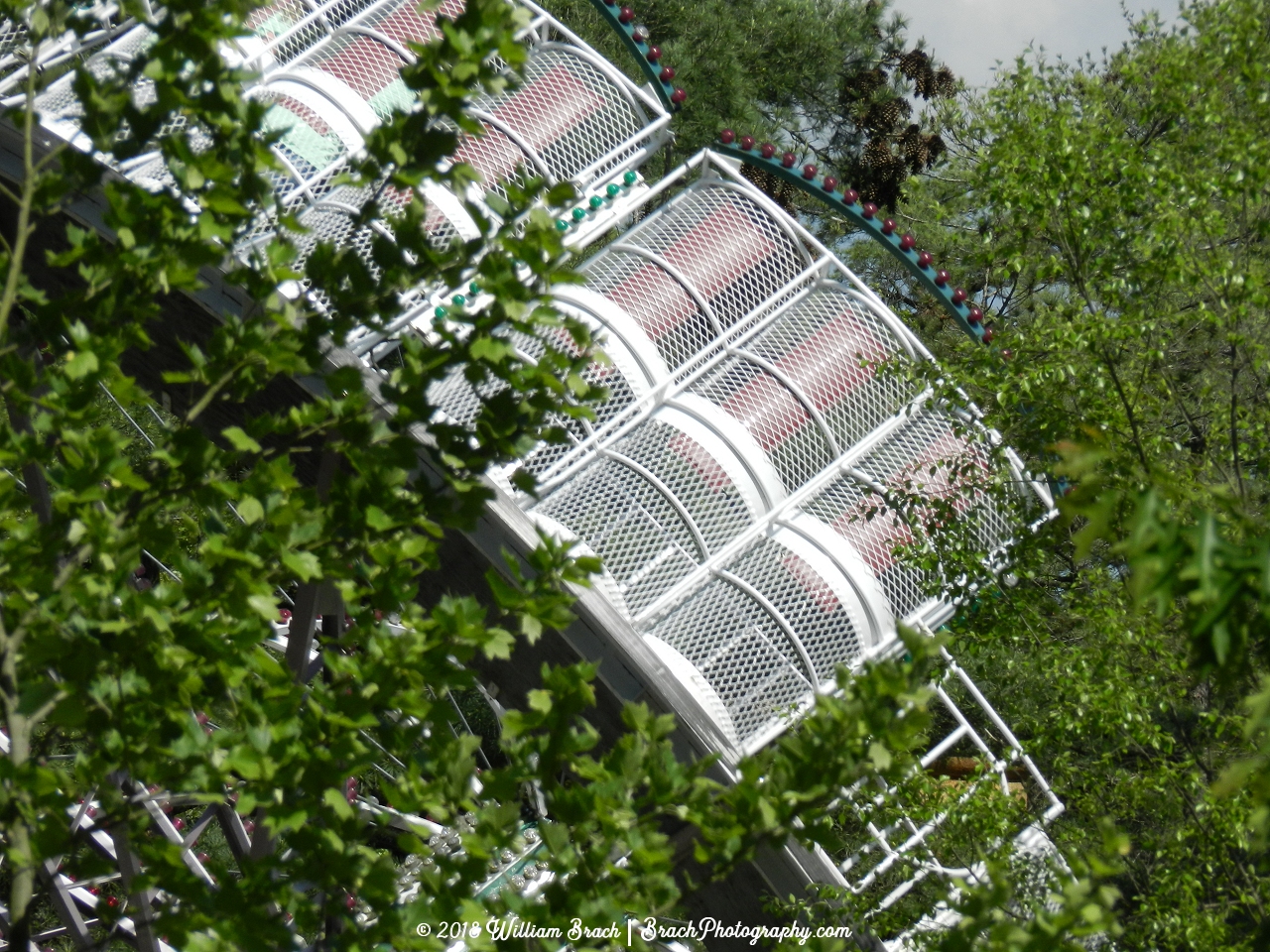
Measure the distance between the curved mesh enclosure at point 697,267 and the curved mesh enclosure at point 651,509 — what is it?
642 millimetres

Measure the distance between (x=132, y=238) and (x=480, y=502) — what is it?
3.96 ft

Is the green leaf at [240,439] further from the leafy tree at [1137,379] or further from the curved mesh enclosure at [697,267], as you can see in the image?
the leafy tree at [1137,379]

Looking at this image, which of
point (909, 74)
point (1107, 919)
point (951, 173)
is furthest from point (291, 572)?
point (909, 74)

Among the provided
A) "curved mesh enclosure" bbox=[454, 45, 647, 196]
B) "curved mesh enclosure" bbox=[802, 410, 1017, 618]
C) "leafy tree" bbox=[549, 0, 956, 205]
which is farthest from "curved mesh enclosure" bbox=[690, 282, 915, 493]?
"leafy tree" bbox=[549, 0, 956, 205]

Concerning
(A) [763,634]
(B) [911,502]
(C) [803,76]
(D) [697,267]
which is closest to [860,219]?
(D) [697,267]

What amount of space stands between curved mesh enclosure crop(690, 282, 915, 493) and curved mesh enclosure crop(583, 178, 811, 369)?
23 centimetres

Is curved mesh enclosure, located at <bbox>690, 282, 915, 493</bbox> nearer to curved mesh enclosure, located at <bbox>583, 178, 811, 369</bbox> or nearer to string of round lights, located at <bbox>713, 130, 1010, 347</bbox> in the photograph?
curved mesh enclosure, located at <bbox>583, 178, 811, 369</bbox>

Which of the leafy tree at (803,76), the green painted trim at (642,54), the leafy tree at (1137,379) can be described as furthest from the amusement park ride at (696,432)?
the leafy tree at (803,76)

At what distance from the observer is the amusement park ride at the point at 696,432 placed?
6953 millimetres

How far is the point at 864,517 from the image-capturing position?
24.7ft

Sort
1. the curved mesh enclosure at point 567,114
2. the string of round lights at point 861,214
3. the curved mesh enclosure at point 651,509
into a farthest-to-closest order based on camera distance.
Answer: the string of round lights at point 861,214
the curved mesh enclosure at point 567,114
the curved mesh enclosure at point 651,509

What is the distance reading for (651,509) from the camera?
712cm

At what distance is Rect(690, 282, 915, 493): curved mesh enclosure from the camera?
7.41 m

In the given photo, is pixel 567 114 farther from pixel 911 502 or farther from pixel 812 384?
pixel 911 502
